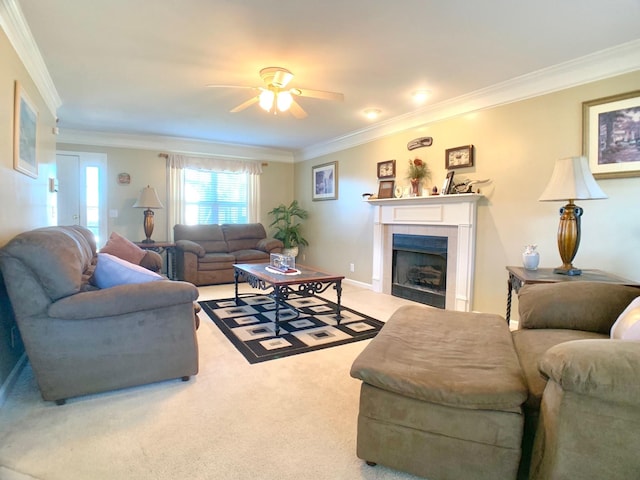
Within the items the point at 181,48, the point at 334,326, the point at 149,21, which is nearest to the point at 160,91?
the point at 181,48

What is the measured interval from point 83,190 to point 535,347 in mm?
6094

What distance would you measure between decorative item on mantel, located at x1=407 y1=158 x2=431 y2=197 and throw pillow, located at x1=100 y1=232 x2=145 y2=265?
10.4ft

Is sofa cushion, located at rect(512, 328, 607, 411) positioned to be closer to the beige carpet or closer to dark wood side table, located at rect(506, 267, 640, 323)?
dark wood side table, located at rect(506, 267, 640, 323)

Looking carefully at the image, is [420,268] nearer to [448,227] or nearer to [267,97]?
[448,227]

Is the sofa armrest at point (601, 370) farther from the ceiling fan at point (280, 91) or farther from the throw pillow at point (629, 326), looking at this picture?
the ceiling fan at point (280, 91)

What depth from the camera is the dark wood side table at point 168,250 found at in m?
5.09

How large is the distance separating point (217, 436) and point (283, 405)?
405 mm

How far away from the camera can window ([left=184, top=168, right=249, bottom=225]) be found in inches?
240

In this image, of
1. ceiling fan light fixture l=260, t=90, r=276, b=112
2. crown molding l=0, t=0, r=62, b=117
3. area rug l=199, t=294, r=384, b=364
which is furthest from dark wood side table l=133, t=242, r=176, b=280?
ceiling fan light fixture l=260, t=90, r=276, b=112

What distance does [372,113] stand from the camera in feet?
13.9

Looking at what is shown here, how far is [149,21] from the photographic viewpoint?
227 centimetres

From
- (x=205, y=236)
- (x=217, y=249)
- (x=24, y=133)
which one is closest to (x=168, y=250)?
(x=205, y=236)

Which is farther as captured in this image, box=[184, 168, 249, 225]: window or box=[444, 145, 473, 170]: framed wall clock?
box=[184, 168, 249, 225]: window

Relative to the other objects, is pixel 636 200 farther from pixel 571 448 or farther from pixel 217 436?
pixel 217 436
